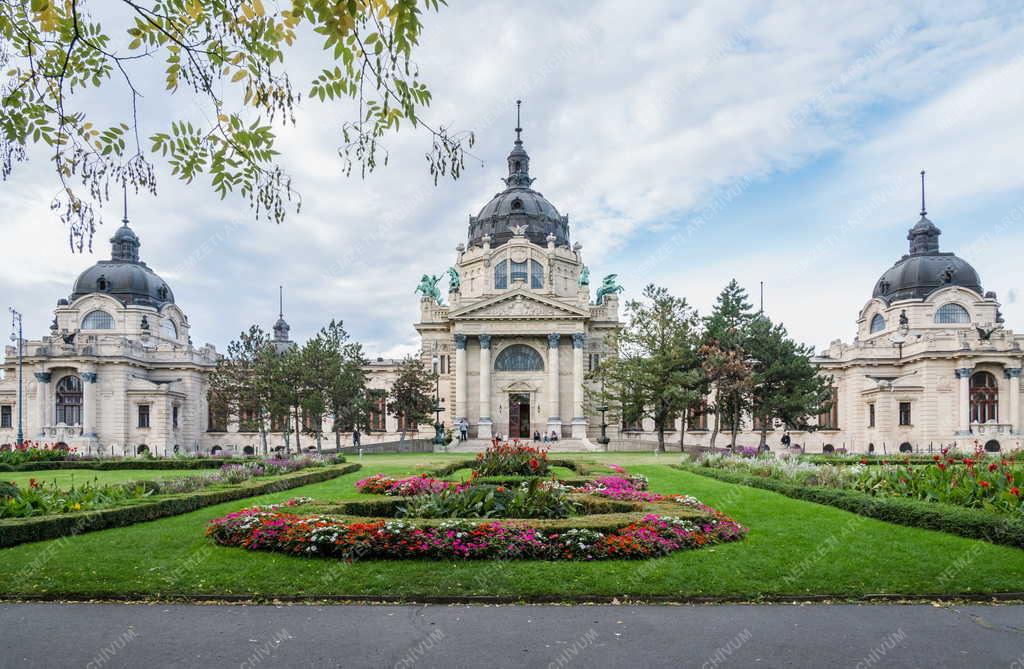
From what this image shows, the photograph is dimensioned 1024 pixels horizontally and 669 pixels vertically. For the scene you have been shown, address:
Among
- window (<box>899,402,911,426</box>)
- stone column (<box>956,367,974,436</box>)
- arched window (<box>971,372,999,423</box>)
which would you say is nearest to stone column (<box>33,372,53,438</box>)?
window (<box>899,402,911,426</box>)

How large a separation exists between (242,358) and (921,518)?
49734 millimetres

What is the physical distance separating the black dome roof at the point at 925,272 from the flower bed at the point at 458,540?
6245cm

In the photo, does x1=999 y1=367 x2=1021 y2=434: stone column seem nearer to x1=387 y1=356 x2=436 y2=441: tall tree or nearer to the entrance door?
the entrance door

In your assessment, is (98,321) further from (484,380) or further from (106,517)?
(106,517)

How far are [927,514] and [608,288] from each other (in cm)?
5381

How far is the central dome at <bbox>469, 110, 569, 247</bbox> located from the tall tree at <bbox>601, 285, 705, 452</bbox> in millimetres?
18350

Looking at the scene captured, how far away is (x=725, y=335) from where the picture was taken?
48938 mm

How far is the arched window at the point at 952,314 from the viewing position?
6291cm

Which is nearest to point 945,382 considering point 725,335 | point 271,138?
point 725,335

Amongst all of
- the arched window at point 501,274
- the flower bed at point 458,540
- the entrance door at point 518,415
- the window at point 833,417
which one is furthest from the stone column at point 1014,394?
the flower bed at point 458,540

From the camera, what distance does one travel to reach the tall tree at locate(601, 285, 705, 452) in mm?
46656

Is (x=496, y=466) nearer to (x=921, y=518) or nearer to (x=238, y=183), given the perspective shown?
(x=921, y=518)

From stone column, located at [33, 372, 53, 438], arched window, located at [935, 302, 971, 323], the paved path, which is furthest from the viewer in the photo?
arched window, located at [935, 302, 971, 323]

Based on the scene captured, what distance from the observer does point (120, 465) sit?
35594mm
